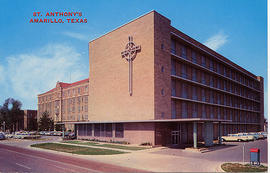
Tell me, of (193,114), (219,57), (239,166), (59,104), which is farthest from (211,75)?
(59,104)

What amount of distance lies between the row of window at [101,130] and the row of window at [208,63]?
15.6 m

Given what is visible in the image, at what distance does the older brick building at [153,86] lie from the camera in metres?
33.5

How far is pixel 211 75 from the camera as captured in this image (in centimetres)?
4962

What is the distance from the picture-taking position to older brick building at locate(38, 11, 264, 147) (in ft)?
110

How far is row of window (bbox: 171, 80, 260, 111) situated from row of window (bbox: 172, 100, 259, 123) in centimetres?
128

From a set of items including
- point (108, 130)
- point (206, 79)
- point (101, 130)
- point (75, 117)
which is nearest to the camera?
point (108, 130)

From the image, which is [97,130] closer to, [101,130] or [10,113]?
[101,130]

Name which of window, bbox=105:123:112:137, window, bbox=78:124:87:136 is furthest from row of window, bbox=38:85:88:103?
window, bbox=105:123:112:137

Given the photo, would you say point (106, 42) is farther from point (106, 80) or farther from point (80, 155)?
point (80, 155)

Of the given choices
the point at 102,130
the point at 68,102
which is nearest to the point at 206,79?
the point at 102,130

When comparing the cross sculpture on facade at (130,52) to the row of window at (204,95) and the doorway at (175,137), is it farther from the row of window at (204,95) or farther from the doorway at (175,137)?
the doorway at (175,137)

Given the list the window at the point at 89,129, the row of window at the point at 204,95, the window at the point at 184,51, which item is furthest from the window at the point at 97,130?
the window at the point at 184,51

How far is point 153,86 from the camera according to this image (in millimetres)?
33250

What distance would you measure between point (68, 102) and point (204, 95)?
5524cm
